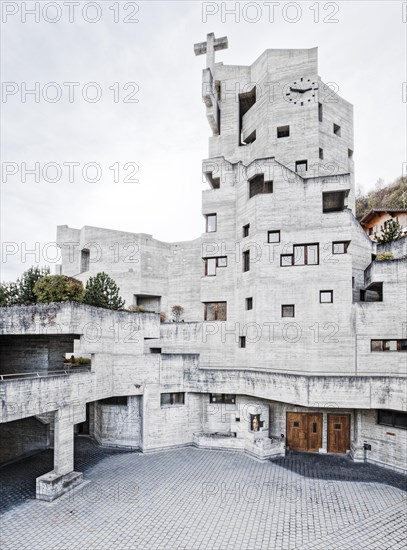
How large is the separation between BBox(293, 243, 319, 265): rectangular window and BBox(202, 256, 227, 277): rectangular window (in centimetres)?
539

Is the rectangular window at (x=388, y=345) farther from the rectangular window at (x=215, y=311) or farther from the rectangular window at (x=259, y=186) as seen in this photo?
the rectangular window at (x=259, y=186)

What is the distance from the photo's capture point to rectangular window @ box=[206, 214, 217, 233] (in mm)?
27175

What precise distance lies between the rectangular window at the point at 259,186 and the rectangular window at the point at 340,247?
6.04 metres

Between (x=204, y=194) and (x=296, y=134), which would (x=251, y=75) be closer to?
(x=296, y=134)

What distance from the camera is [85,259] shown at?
4156cm

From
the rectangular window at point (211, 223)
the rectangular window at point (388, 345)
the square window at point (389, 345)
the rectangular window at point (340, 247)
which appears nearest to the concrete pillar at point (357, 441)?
the rectangular window at point (388, 345)

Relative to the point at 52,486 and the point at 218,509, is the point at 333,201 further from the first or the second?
the point at 52,486

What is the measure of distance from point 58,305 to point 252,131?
69.6 feet

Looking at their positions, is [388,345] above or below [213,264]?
below

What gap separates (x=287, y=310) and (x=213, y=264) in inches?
263

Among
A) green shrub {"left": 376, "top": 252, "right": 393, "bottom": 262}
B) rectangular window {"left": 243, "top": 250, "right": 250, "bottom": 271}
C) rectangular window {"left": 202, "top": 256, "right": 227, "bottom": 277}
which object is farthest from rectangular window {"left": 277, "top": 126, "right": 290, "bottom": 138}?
green shrub {"left": 376, "top": 252, "right": 393, "bottom": 262}

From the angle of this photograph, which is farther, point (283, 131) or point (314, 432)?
point (283, 131)

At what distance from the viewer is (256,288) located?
23453mm

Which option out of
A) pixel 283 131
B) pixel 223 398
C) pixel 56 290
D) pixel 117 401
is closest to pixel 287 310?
pixel 223 398
